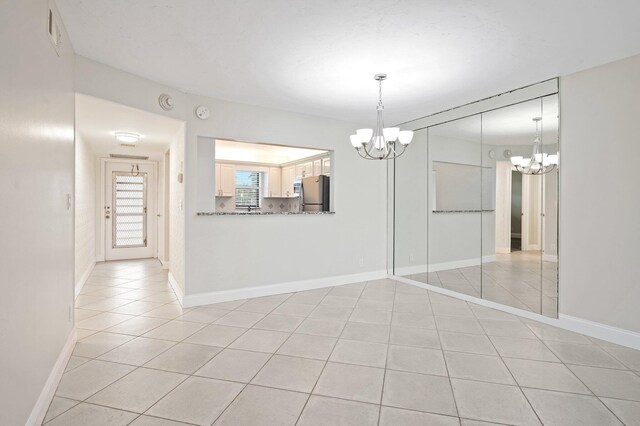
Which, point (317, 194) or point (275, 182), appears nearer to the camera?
point (317, 194)

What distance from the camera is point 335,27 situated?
229cm

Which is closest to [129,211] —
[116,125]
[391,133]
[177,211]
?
[177,211]

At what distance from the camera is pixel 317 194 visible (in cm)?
495

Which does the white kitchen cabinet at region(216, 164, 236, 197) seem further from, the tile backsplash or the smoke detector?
the smoke detector

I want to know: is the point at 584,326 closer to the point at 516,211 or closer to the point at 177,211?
the point at 516,211

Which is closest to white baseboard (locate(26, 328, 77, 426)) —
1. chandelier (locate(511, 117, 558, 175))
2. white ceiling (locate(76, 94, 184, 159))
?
white ceiling (locate(76, 94, 184, 159))

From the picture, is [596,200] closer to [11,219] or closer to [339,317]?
[339,317]

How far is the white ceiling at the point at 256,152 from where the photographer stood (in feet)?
23.0

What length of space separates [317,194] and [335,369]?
119 inches

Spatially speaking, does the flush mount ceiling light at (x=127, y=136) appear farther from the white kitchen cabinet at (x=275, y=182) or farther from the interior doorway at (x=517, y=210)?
the interior doorway at (x=517, y=210)

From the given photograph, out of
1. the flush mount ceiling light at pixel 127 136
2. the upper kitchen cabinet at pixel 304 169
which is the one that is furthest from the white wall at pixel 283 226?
the upper kitchen cabinet at pixel 304 169

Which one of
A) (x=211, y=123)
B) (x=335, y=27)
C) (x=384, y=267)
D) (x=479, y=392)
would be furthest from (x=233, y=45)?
(x=384, y=267)

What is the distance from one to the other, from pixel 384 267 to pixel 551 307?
2305 mm

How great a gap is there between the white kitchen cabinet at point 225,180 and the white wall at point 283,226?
3.30m
